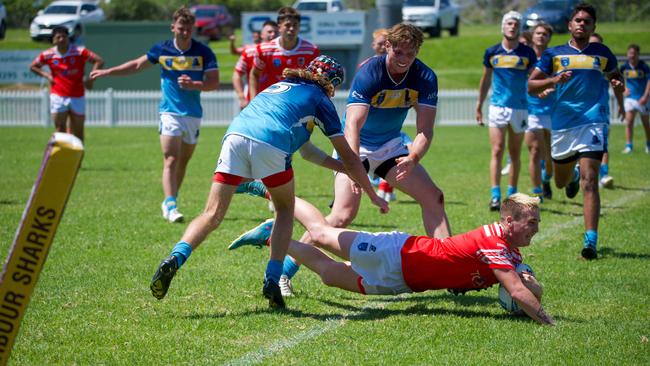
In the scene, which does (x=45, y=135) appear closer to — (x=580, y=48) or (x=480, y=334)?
(x=580, y=48)

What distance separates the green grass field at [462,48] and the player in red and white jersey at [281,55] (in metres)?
25.7

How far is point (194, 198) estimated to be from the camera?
43.8ft

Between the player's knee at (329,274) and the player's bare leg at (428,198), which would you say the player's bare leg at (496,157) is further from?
the player's knee at (329,274)

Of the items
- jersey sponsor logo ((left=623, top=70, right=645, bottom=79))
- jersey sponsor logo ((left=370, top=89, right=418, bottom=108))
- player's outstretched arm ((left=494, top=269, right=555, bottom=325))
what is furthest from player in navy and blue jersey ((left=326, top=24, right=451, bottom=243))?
jersey sponsor logo ((left=623, top=70, right=645, bottom=79))

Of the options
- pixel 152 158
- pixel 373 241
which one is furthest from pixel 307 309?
pixel 152 158

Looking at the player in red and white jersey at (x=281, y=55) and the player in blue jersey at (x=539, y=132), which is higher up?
the player in red and white jersey at (x=281, y=55)

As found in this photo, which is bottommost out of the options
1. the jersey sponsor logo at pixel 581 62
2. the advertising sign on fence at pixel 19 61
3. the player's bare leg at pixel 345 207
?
the advertising sign on fence at pixel 19 61

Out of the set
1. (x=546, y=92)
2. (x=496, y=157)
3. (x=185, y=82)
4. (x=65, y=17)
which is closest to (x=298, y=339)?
(x=546, y=92)

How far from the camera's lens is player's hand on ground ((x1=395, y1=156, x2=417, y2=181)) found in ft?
23.8

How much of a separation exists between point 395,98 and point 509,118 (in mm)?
5212

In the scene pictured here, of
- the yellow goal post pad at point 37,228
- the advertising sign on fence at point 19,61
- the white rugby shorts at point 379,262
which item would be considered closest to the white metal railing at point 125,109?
the advertising sign on fence at point 19,61

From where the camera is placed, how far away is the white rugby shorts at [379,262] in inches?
258

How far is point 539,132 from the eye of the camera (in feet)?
43.2

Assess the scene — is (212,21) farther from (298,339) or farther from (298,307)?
(298,339)
